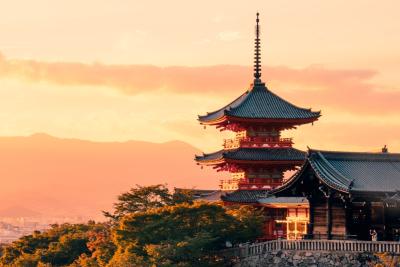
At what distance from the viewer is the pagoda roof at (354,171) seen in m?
67.2

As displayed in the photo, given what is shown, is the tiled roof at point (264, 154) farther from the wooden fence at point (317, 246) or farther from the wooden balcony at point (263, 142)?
the wooden fence at point (317, 246)

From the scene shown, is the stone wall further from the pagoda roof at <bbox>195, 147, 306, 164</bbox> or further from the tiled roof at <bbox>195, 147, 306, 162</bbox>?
the tiled roof at <bbox>195, 147, 306, 162</bbox>

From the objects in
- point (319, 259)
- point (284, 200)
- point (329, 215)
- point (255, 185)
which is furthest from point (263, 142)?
point (319, 259)

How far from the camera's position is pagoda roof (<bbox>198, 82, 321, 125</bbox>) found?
282 feet

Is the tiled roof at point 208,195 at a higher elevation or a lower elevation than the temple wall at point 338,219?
higher

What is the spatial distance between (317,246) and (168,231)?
1037 centimetres

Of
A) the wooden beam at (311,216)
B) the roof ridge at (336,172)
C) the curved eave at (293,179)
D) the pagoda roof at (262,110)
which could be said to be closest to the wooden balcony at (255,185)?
the pagoda roof at (262,110)

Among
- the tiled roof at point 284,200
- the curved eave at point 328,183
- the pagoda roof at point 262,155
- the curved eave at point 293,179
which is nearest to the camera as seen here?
the curved eave at point 328,183

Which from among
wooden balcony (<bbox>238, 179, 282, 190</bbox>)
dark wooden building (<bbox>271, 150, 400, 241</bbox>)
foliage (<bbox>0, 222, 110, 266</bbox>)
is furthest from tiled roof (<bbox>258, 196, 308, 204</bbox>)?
foliage (<bbox>0, 222, 110, 266</bbox>)

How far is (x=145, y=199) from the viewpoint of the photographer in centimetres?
8062

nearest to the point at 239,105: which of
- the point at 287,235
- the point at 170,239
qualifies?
the point at 287,235

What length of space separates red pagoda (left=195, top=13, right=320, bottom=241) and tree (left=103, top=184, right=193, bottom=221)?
479cm

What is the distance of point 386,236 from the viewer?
6762cm

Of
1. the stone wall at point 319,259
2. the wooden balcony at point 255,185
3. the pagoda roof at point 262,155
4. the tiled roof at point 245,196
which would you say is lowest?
the stone wall at point 319,259
